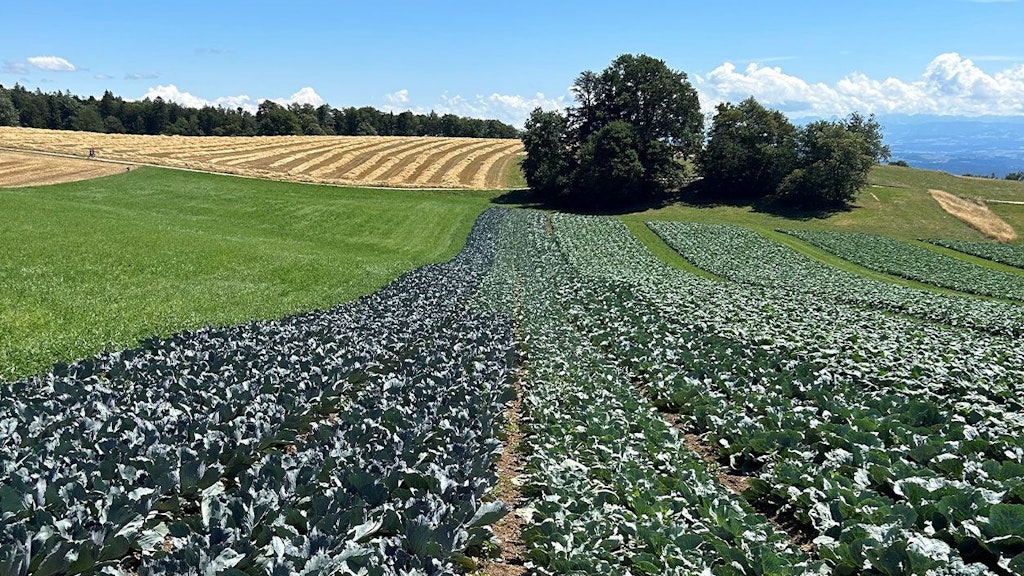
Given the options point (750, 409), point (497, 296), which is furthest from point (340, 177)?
point (750, 409)

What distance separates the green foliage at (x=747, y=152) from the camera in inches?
2569

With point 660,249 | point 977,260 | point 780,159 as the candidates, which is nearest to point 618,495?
point 660,249

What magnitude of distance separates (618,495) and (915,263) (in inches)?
1666

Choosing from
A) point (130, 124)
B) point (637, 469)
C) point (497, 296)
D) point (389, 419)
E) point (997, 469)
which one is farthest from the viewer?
point (130, 124)

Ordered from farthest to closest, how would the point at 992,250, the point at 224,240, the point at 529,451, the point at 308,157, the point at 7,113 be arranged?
the point at 7,113
the point at 308,157
the point at 992,250
the point at 224,240
the point at 529,451

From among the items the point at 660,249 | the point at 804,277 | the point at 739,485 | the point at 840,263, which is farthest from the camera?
the point at 660,249

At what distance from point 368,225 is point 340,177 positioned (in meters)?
24.7

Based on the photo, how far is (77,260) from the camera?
90.9ft

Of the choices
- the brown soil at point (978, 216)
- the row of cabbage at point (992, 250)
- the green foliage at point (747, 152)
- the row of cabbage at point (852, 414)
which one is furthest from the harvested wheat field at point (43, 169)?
the brown soil at point (978, 216)

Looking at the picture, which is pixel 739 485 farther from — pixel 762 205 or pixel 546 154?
pixel 546 154

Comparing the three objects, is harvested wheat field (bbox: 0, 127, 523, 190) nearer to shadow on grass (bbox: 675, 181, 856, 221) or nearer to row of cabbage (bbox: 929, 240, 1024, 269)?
shadow on grass (bbox: 675, 181, 856, 221)

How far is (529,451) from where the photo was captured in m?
11.4

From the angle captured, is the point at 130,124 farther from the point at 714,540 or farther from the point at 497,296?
the point at 714,540

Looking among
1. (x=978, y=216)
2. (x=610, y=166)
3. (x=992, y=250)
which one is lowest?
(x=992, y=250)
